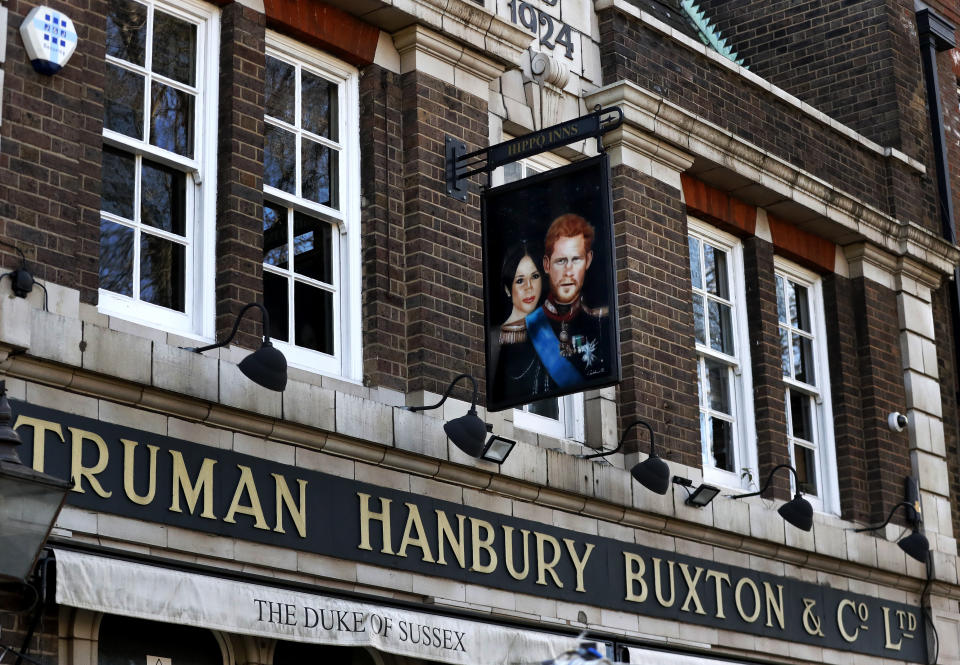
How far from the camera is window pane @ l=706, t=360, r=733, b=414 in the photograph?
15398 millimetres

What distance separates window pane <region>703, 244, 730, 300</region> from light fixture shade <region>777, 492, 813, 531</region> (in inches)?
78.0

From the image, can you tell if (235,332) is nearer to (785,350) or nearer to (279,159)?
(279,159)

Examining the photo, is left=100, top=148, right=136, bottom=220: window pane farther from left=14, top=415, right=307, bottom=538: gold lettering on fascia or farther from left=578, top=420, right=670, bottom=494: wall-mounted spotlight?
left=578, top=420, right=670, bottom=494: wall-mounted spotlight

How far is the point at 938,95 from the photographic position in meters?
19.6

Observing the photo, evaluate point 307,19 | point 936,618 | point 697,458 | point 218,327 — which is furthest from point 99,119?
point 936,618

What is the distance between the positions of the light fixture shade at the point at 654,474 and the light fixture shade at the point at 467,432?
195 cm

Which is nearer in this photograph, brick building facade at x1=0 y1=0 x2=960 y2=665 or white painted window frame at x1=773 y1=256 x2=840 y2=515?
brick building facade at x1=0 y1=0 x2=960 y2=665

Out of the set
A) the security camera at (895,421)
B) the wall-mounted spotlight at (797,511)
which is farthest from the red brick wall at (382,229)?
the security camera at (895,421)

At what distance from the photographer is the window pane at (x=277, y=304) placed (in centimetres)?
1159

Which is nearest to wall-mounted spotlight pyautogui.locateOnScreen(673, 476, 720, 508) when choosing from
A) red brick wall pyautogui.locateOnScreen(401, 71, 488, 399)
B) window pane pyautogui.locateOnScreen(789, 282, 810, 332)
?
red brick wall pyautogui.locateOnScreen(401, 71, 488, 399)

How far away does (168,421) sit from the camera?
10.3 m

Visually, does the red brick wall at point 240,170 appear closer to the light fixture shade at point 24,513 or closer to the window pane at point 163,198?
the window pane at point 163,198

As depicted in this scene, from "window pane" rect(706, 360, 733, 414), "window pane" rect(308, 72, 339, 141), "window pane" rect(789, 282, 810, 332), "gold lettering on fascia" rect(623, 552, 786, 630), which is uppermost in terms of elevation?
"window pane" rect(789, 282, 810, 332)

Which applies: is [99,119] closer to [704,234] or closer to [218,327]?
[218,327]
